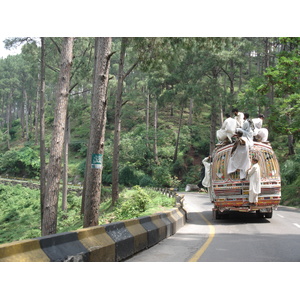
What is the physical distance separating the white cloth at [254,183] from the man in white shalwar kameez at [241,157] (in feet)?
0.87

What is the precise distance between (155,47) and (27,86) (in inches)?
2691

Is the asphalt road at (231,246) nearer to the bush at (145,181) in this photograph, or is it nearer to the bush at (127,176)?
the bush at (145,181)

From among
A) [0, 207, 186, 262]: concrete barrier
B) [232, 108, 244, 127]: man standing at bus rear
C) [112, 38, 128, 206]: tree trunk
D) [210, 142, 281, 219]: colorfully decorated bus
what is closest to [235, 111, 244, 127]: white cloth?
[232, 108, 244, 127]: man standing at bus rear

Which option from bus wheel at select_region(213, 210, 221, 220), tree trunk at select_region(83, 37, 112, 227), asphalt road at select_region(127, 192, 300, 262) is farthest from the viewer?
bus wheel at select_region(213, 210, 221, 220)

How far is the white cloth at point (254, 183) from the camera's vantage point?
50.2ft

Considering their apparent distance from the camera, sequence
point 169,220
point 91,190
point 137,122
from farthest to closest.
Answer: point 137,122 → point 169,220 → point 91,190

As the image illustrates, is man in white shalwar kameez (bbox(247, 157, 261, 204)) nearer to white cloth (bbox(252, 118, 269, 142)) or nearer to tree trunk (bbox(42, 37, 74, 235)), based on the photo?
white cloth (bbox(252, 118, 269, 142))

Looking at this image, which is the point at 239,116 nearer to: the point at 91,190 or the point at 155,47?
the point at 155,47

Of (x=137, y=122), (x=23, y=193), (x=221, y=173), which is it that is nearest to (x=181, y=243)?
(x=221, y=173)

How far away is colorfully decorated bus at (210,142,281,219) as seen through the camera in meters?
15.7

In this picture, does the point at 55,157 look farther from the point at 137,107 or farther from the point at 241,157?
the point at 137,107

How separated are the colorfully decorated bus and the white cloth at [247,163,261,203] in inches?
11.6

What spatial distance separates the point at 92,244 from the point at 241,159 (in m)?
10.3

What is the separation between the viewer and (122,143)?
53969 millimetres
